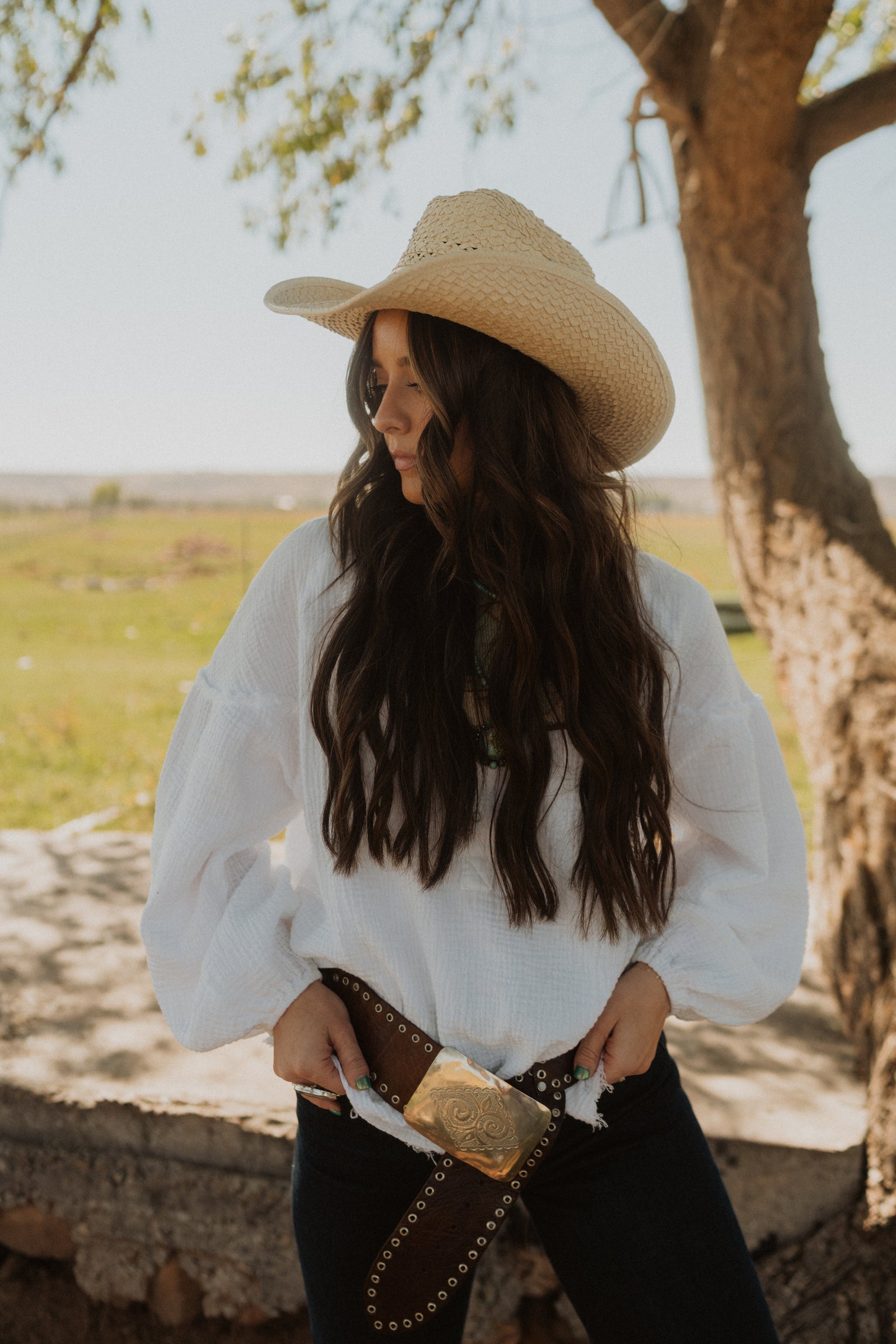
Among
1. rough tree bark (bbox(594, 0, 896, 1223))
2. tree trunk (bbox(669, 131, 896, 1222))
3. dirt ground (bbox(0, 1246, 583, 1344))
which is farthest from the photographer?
rough tree bark (bbox(594, 0, 896, 1223))

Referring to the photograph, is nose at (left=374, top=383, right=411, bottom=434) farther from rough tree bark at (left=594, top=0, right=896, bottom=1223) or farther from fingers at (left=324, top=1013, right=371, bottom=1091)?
rough tree bark at (left=594, top=0, right=896, bottom=1223)

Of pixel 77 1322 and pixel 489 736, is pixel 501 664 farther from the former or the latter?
pixel 77 1322

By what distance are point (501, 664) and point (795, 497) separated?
210cm

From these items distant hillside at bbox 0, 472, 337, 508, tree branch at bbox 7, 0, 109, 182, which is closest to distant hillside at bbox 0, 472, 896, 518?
distant hillside at bbox 0, 472, 337, 508

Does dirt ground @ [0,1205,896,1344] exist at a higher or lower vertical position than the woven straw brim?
lower

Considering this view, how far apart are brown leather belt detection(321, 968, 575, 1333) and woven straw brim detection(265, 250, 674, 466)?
37.8 inches

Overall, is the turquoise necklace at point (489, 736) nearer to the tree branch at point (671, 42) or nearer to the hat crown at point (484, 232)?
the hat crown at point (484, 232)

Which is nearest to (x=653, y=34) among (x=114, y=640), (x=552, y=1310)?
(x=552, y=1310)

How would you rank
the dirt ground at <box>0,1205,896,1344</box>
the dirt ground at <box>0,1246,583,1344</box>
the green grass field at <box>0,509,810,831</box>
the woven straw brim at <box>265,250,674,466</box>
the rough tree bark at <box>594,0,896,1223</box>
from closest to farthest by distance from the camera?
the woven straw brim at <box>265,250,674,466</box>
the dirt ground at <box>0,1205,896,1344</box>
the dirt ground at <box>0,1246,583,1344</box>
the rough tree bark at <box>594,0,896,1223</box>
the green grass field at <box>0,509,810,831</box>

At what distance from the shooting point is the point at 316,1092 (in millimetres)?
1312

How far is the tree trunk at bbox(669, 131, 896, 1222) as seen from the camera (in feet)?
8.75

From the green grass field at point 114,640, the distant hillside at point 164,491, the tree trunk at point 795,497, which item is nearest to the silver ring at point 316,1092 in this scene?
the tree trunk at point 795,497

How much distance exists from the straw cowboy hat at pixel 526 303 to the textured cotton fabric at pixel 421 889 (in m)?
0.27

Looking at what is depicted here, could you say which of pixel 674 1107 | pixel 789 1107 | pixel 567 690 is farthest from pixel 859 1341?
pixel 567 690
